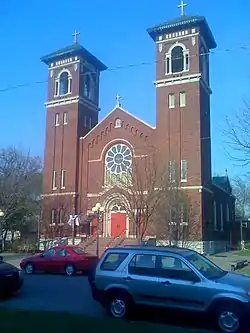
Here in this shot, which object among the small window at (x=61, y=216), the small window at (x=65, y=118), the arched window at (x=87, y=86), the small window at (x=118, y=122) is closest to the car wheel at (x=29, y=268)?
the small window at (x=61, y=216)

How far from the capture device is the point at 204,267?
9.52m

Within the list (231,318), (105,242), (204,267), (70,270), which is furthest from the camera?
(105,242)

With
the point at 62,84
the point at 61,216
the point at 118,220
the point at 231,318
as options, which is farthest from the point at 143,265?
the point at 62,84

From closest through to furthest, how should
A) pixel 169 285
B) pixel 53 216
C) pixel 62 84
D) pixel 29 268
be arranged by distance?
pixel 169 285, pixel 29 268, pixel 53 216, pixel 62 84

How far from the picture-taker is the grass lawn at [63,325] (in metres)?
7.36

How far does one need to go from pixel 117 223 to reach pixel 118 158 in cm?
691

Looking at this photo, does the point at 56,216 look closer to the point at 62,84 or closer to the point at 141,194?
the point at 141,194

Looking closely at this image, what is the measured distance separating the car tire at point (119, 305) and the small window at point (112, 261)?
637 mm

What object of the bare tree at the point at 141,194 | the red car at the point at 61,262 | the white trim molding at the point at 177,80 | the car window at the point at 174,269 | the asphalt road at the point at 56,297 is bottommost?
the asphalt road at the point at 56,297

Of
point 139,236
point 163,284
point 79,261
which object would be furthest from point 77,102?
point 163,284

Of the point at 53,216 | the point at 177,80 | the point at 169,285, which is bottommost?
the point at 169,285

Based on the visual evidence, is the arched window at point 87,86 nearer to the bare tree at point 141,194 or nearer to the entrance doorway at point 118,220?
the bare tree at point 141,194

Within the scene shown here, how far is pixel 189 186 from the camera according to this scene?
37.2 meters

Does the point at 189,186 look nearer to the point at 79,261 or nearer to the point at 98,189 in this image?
the point at 98,189
